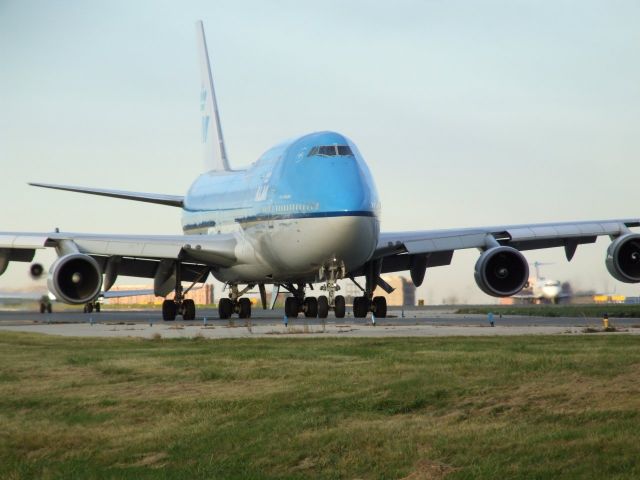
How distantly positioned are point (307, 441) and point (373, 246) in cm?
2384

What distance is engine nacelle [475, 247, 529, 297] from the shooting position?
3838cm

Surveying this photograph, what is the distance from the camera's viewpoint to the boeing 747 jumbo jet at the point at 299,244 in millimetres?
36750

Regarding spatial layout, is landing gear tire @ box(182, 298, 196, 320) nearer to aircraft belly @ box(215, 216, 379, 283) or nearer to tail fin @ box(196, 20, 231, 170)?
aircraft belly @ box(215, 216, 379, 283)

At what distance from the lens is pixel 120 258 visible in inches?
1652

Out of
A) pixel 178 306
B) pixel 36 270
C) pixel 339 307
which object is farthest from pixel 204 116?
pixel 339 307

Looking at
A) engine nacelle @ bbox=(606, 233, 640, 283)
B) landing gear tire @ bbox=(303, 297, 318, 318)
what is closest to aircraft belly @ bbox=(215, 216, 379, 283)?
landing gear tire @ bbox=(303, 297, 318, 318)

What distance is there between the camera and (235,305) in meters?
45.8

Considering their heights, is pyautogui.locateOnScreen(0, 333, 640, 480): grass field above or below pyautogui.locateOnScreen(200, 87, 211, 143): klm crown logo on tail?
below

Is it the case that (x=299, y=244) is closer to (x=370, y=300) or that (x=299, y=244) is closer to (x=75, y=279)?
(x=370, y=300)

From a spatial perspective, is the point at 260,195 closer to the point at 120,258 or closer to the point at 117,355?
the point at 120,258

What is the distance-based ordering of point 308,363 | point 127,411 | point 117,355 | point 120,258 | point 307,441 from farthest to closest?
point 120,258, point 117,355, point 308,363, point 127,411, point 307,441

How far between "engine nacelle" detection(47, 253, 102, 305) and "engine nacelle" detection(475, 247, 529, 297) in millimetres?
12485

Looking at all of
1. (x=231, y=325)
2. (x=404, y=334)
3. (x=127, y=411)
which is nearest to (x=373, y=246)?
(x=231, y=325)

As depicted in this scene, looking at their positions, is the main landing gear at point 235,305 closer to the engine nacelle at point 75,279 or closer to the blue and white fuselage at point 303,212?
the blue and white fuselage at point 303,212
